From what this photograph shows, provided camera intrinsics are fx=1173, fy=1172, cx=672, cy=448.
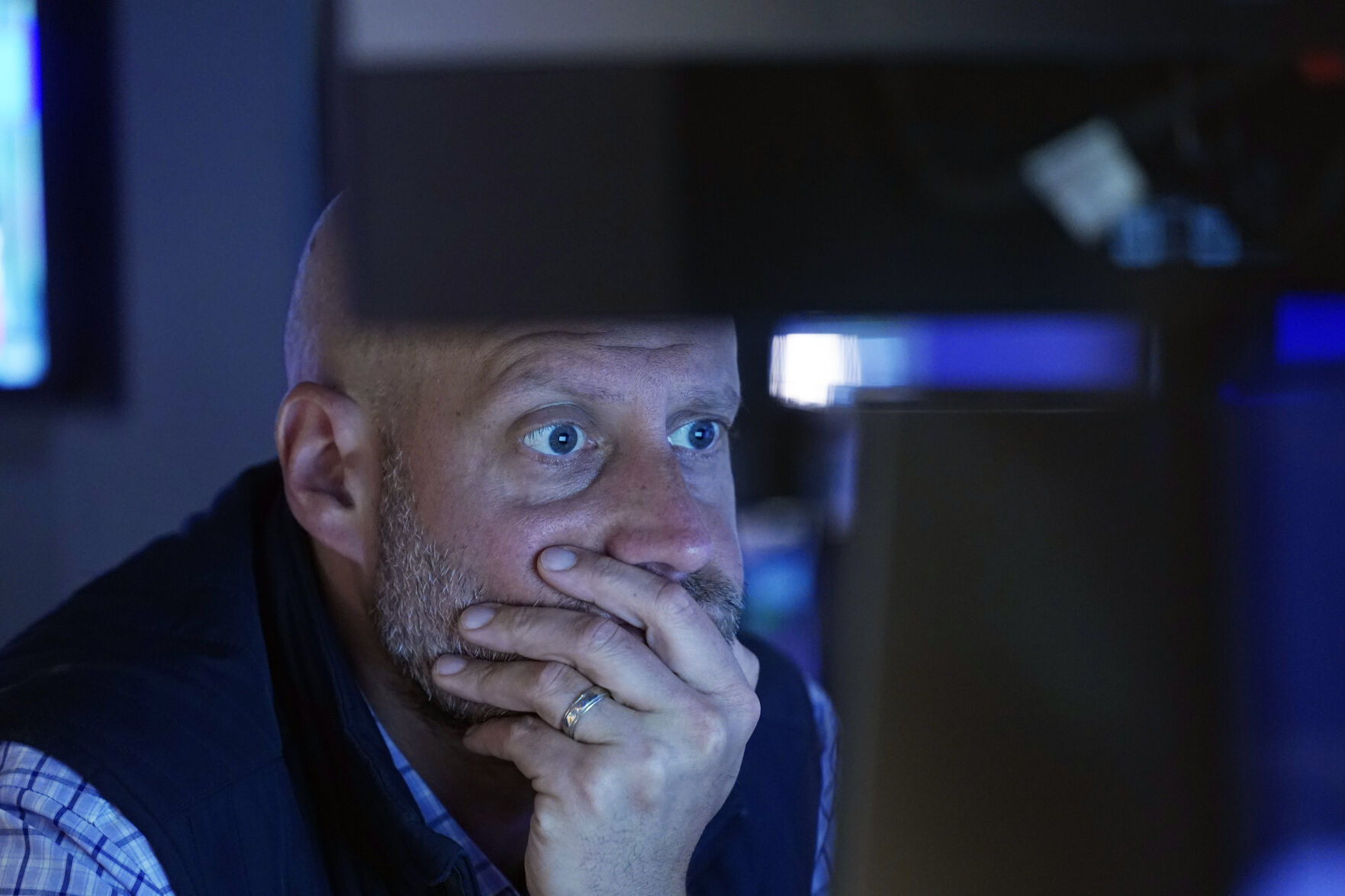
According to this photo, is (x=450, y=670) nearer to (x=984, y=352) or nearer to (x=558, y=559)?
(x=558, y=559)

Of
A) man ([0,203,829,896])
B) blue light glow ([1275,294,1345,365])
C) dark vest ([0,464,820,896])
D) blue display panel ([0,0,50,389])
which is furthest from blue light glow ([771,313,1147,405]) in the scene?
blue display panel ([0,0,50,389])

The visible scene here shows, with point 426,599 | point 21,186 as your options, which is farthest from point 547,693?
point 21,186

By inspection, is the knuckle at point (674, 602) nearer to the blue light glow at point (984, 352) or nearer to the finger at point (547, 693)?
the finger at point (547, 693)

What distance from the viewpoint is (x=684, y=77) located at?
0.29 meters

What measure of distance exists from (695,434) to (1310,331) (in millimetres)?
405

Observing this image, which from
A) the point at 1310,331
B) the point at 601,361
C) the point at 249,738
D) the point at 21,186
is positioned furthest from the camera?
the point at 21,186

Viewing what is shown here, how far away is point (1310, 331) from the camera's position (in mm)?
354

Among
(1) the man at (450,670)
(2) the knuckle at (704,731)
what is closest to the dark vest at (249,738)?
(1) the man at (450,670)

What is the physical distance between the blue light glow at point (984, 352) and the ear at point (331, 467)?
45 centimetres

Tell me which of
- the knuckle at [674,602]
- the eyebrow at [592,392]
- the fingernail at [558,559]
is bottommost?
the knuckle at [674,602]

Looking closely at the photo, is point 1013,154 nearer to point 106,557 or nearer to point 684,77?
point 684,77

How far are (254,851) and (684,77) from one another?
645 mm

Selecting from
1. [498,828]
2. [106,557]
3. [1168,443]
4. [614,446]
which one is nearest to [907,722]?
[1168,443]

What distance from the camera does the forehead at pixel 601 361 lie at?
1.85 ft
